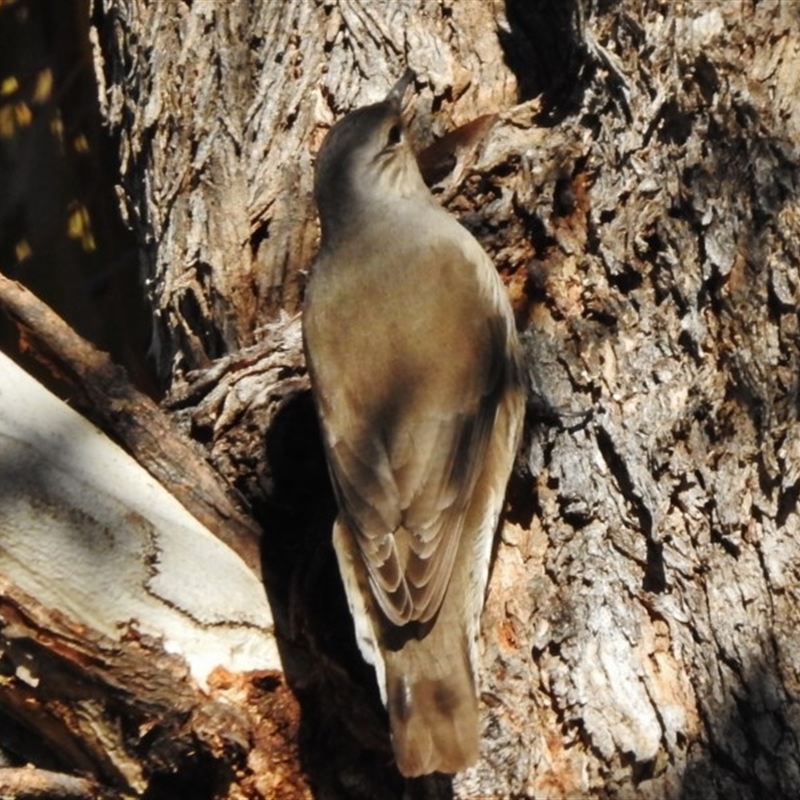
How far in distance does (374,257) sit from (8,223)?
109 inches

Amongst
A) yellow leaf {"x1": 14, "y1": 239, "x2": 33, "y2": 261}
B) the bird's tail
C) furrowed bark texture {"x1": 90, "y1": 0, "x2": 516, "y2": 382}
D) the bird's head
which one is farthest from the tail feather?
yellow leaf {"x1": 14, "y1": 239, "x2": 33, "y2": 261}

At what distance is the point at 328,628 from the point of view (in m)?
3.91

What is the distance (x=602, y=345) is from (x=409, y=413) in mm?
537

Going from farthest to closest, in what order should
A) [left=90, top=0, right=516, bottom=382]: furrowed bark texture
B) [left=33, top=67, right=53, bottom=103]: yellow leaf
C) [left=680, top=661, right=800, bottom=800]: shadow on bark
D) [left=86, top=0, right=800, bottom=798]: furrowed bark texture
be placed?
[left=33, top=67, right=53, bottom=103]: yellow leaf → [left=90, top=0, right=516, bottom=382]: furrowed bark texture → [left=86, top=0, right=800, bottom=798]: furrowed bark texture → [left=680, top=661, right=800, bottom=800]: shadow on bark

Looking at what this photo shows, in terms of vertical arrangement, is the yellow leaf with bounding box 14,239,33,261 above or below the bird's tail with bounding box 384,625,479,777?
below

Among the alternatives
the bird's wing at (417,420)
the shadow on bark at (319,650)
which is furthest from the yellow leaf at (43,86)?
the shadow on bark at (319,650)

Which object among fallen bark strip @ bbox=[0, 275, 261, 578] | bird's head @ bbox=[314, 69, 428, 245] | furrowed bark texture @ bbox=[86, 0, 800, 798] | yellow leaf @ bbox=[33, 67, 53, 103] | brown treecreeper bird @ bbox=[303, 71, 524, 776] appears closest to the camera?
furrowed bark texture @ bbox=[86, 0, 800, 798]

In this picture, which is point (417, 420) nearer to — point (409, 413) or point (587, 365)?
point (409, 413)

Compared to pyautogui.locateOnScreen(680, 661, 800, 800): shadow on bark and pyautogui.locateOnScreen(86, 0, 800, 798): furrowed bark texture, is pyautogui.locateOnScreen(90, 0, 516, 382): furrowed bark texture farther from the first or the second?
pyautogui.locateOnScreen(680, 661, 800, 800): shadow on bark

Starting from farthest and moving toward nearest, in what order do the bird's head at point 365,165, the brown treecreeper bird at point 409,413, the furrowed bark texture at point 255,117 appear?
the furrowed bark texture at point 255,117 → the bird's head at point 365,165 → the brown treecreeper bird at point 409,413

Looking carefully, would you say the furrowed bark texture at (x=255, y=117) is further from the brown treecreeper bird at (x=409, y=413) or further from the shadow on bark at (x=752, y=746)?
the shadow on bark at (x=752, y=746)


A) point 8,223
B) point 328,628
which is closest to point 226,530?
point 328,628

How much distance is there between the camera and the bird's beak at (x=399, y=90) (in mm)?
4500

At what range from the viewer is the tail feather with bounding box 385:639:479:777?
350cm
